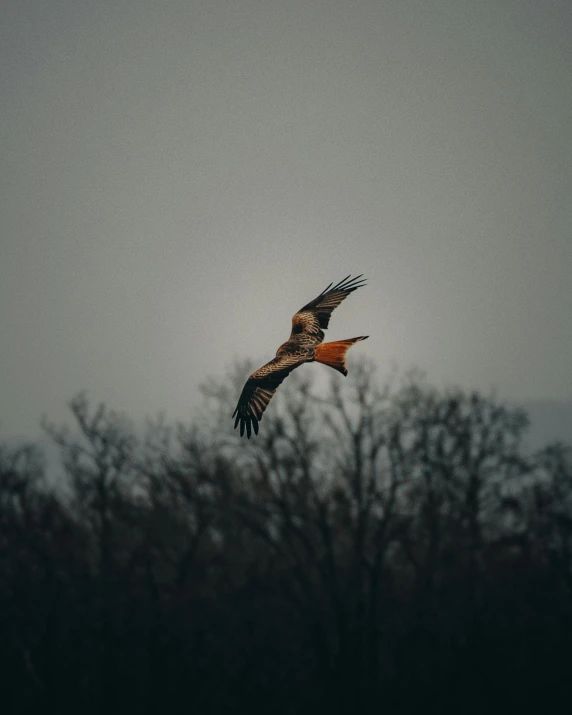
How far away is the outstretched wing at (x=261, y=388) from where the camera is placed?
34.7 ft

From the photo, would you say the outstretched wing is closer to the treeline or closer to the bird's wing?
the bird's wing

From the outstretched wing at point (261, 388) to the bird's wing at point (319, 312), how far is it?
1.15 meters

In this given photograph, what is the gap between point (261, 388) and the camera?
10.9 metres

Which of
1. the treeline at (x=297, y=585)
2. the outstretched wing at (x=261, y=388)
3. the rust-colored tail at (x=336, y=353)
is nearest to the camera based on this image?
the rust-colored tail at (x=336, y=353)

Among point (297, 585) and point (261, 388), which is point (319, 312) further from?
point (297, 585)

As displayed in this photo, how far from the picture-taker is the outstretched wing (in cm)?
1059

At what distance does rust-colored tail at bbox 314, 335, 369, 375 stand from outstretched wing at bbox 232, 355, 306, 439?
0.75 feet

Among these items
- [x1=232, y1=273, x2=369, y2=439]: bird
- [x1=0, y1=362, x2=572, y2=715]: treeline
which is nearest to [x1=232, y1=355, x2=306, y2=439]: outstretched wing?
[x1=232, y1=273, x2=369, y2=439]: bird

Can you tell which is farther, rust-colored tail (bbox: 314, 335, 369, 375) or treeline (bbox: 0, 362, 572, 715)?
treeline (bbox: 0, 362, 572, 715)

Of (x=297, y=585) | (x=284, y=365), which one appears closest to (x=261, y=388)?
(x=284, y=365)

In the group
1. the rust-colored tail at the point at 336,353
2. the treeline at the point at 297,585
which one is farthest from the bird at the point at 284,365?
the treeline at the point at 297,585

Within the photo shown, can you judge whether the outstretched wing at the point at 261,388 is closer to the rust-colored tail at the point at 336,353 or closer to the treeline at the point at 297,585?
the rust-colored tail at the point at 336,353

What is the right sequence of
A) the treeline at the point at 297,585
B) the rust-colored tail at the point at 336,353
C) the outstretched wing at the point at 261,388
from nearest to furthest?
the rust-colored tail at the point at 336,353
the outstretched wing at the point at 261,388
the treeline at the point at 297,585

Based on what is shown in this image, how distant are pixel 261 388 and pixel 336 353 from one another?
1.05 meters
